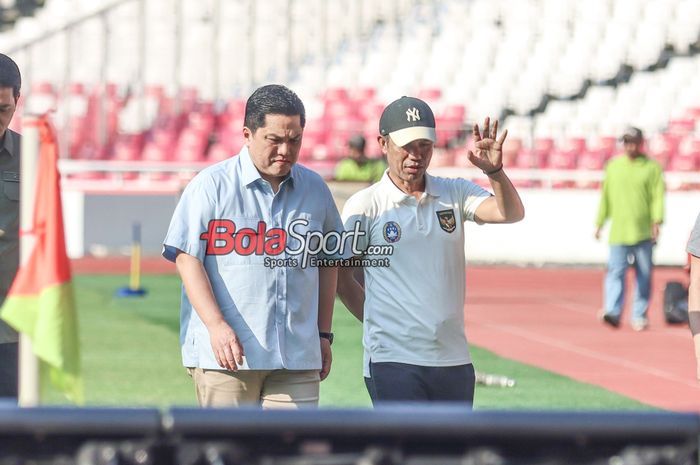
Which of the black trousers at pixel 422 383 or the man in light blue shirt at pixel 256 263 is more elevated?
the man in light blue shirt at pixel 256 263

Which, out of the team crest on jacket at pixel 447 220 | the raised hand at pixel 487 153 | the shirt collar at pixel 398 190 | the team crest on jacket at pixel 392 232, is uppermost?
the raised hand at pixel 487 153

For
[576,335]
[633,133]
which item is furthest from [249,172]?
[633,133]

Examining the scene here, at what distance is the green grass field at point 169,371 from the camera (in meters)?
11.6

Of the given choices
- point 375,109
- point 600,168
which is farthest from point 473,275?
point 375,109

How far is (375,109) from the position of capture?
31.6m

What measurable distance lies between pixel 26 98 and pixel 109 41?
390 centimetres

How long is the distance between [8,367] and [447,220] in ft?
6.26

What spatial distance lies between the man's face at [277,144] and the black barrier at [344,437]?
2.29m

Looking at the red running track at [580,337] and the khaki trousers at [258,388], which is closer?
the khaki trousers at [258,388]

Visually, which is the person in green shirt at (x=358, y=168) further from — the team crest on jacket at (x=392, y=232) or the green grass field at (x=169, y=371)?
the team crest on jacket at (x=392, y=232)

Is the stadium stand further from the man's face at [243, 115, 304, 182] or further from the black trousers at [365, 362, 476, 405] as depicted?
the man's face at [243, 115, 304, 182]

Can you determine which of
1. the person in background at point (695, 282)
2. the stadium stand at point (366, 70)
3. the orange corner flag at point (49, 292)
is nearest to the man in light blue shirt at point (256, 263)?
the person in background at point (695, 282)

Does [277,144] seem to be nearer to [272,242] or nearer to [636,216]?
[272,242]

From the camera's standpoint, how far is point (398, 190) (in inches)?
259
